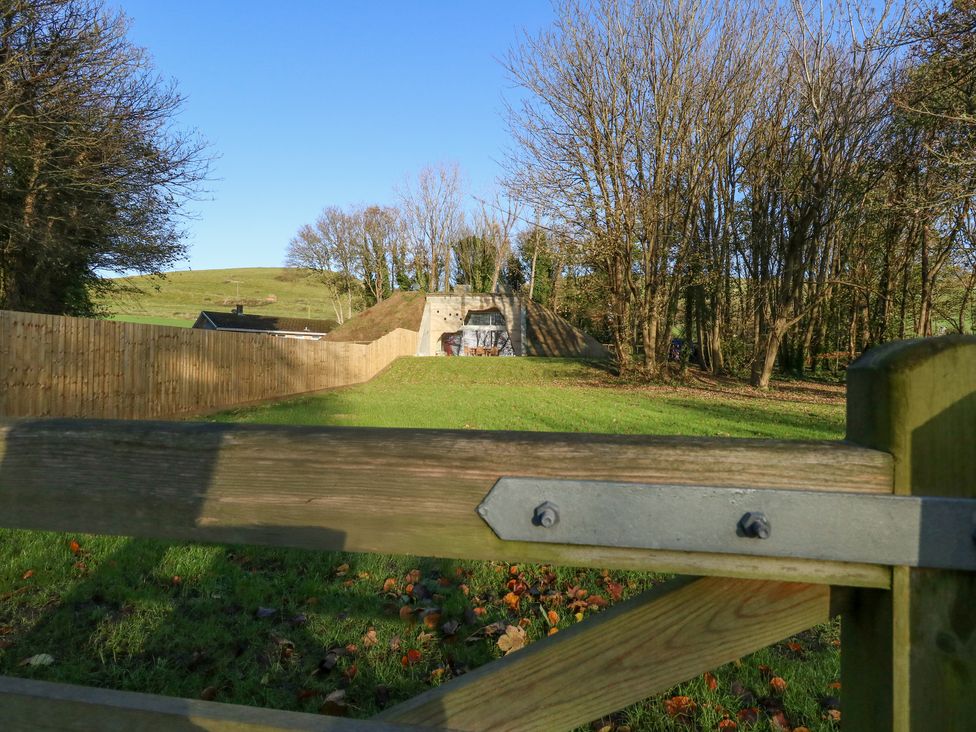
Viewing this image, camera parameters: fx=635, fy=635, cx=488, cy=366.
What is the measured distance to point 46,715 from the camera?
1191 mm

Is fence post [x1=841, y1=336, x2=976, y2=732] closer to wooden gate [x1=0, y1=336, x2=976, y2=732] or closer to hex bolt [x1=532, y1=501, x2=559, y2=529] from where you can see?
wooden gate [x1=0, y1=336, x2=976, y2=732]

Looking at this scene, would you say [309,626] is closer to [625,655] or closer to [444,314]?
[625,655]

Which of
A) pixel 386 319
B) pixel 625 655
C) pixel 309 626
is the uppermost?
pixel 386 319

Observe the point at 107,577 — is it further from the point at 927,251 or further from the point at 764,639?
the point at 927,251

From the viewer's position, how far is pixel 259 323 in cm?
6850

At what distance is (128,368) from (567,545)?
12.3 m

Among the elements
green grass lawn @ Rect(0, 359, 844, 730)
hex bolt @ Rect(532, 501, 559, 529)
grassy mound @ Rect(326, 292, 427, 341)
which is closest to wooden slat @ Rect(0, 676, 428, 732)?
hex bolt @ Rect(532, 501, 559, 529)

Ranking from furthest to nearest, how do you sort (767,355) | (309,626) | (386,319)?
(386,319) < (767,355) < (309,626)

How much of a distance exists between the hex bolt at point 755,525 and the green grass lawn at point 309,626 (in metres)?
1.98

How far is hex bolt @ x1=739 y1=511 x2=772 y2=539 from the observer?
0.96 m

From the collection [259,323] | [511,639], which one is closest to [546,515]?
[511,639]

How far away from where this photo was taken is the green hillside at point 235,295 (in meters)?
91.4

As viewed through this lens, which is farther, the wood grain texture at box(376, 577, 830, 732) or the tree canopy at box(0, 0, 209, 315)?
the tree canopy at box(0, 0, 209, 315)

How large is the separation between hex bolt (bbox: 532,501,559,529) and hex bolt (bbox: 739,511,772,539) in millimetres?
283
